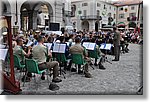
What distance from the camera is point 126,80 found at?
20.5ft

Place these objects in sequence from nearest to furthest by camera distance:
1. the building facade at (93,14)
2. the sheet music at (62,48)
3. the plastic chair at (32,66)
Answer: the plastic chair at (32,66)
the sheet music at (62,48)
the building facade at (93,14)

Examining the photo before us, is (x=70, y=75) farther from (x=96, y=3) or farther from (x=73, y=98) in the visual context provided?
(x=96, y=3)

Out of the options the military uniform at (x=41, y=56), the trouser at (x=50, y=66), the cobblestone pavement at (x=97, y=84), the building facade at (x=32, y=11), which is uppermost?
the building facade at (x=32, y=11)

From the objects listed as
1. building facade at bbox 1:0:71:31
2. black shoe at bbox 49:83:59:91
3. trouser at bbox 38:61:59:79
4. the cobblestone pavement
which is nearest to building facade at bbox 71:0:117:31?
building facade at bbox 1:0:71:31

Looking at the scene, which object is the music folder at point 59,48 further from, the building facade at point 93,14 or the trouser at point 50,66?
the building facade at point 93,14

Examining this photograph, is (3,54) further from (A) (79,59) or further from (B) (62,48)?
(A) (79,59)

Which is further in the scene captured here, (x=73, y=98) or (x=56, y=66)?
(x=56, y=66)

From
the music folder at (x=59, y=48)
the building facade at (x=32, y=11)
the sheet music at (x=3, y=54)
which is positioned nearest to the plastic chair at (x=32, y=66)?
the sheet music at (x=3, y=54)

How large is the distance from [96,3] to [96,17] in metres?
4.08

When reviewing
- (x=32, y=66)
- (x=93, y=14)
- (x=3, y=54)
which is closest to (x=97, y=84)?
(x=32, y=66)

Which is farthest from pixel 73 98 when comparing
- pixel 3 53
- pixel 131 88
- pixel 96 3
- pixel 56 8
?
pixel 96 3

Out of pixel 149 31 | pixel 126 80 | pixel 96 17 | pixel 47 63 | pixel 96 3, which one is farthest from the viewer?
pixel 96 17

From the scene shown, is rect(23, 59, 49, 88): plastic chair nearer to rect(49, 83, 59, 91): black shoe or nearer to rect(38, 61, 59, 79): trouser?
rect(38, 61, 59, 79): trouser

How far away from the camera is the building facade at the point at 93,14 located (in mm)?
46778
